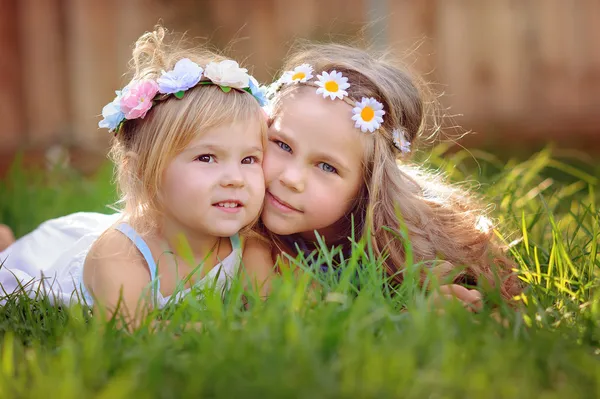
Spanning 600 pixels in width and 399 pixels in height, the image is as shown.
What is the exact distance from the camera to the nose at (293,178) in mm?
2711

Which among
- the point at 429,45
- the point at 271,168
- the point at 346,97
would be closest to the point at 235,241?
→ the point at 271,168

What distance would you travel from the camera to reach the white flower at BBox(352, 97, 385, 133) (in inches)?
111

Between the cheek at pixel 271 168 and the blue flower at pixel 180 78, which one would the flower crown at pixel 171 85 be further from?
the cheek at pixel 271 168

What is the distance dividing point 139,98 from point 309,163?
0.62 m

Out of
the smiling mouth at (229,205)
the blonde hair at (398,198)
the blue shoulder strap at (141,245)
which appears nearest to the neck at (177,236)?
the blue shoulder strap at (141,245)

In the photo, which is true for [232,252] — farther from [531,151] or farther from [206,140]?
[531,151]

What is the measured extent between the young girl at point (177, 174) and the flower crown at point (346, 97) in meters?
0.23

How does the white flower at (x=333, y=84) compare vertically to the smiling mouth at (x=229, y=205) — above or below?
above

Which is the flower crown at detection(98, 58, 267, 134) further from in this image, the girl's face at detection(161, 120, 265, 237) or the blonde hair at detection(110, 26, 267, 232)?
the girl's face at detection(161, 120, 265, 237)

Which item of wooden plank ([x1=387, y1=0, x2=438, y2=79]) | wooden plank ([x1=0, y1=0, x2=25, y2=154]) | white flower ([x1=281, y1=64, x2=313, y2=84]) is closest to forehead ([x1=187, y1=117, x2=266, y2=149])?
white flower ([x1=281, y1=64, x2=313, y2=84])

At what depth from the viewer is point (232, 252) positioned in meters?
2.86

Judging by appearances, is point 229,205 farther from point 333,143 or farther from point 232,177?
point 333,143

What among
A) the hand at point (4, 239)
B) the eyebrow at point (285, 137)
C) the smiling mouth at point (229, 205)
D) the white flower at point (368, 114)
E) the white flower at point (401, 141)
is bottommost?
the hand at point (4, 239)

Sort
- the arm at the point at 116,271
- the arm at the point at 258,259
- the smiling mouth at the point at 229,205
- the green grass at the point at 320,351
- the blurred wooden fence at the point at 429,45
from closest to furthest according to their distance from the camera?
the green grass at the point at 320,351 → the arm at the point at 116,271 → the smiling mouth at the point at 229,205 → the arm at the point at 258,259 → the blurred wooden fence at the point at 429,45
